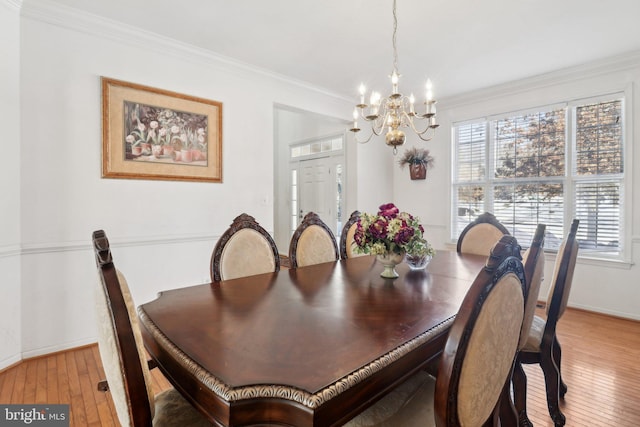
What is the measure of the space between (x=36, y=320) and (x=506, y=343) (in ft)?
10.1

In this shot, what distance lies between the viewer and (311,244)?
8.00 ft

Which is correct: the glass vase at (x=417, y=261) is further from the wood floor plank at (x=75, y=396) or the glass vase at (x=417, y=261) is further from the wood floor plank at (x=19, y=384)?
the wood floor plank at (x=19, y=384)

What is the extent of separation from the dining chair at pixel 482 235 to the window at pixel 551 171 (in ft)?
4.77

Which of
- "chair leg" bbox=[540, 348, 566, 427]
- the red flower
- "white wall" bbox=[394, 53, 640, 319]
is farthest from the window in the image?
the red flower

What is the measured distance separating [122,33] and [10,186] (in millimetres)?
1476

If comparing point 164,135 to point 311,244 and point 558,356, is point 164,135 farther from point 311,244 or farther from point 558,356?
point 558,356

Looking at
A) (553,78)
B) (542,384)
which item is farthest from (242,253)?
(553,78)

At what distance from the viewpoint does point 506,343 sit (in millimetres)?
902

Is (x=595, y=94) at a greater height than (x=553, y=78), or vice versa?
(x=553, y=78)

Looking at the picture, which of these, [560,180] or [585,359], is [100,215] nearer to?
[585,359]

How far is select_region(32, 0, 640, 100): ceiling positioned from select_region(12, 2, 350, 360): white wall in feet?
0.75

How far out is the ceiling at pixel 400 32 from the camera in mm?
2375

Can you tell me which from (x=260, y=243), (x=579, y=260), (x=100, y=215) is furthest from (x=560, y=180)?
(x=100, y=215)

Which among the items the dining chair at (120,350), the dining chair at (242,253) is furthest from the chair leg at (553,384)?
the dining chair at (120,350)
